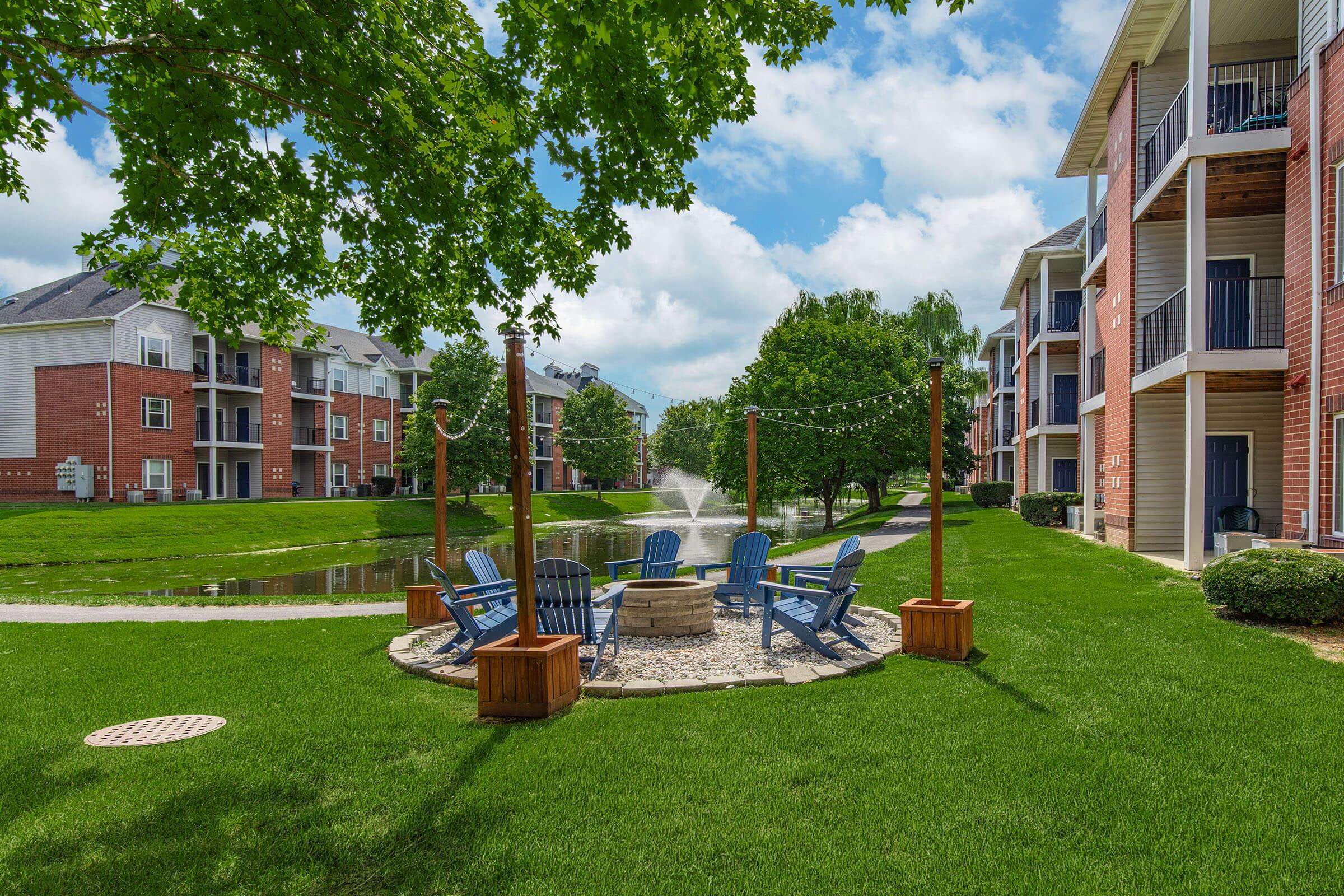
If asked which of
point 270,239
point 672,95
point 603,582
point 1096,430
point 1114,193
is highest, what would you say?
point 1114,193

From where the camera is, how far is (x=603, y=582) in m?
13.5

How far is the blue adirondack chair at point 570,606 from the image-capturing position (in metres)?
6.64

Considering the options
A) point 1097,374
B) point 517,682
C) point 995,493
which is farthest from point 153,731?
point 995,493

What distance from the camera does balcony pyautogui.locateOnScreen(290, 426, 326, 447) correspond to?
131 ft

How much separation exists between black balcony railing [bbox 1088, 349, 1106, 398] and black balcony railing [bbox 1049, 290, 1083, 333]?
5.77 meters

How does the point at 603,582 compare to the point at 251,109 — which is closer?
the point at 251,109

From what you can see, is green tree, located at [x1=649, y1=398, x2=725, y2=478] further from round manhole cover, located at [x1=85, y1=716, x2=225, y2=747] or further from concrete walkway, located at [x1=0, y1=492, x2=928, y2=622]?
round manhole cover, located at [x1=85, y1=716, x2=225, y2=747]

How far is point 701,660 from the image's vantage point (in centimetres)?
717

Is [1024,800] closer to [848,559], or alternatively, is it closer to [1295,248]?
[848,559]

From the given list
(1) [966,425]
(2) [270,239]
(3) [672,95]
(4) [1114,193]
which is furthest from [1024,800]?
(1) [966,425]

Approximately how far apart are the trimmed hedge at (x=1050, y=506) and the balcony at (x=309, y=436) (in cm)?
3434

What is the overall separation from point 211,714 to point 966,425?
40.3m

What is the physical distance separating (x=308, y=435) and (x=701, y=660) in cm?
3860

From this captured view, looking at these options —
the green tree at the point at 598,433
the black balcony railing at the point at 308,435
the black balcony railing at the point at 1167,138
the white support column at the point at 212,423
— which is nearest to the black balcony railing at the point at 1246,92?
the black balcony railing at the point at 1167,138
